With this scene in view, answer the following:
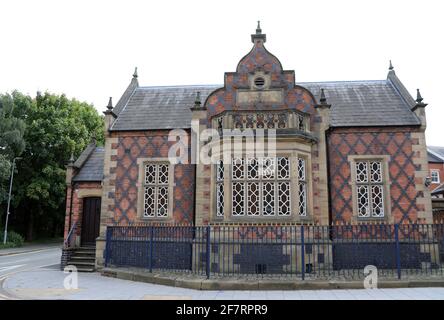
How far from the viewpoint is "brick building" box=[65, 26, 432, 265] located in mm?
12320

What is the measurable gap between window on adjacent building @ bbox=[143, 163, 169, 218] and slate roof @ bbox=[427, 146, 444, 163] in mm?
35625

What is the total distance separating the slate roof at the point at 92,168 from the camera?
16.8m

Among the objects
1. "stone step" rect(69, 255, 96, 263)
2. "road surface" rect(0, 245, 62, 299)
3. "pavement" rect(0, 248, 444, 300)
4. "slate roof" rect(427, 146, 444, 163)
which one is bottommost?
"road surface" rect(0, 245, 62, 299)

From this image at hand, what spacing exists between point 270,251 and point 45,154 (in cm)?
2540

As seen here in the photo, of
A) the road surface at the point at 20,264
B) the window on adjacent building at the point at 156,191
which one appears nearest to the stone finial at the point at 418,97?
the window on adjacent building at the point at 156,191

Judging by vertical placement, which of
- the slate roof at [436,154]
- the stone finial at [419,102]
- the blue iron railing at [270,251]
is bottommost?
the blue iron railing at [270,251]

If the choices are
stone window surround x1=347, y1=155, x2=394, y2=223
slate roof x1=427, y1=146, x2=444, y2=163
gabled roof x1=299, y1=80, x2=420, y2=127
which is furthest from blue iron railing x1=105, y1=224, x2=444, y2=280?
slate roof x1=427, y1=146, x2=444, y2=163

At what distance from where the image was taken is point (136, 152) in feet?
48.0

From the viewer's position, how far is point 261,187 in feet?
40.0

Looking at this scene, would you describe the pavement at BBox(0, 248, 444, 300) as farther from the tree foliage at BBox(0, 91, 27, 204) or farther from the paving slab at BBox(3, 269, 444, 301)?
the tree foliage at BBox(0, 91, 27, 204)

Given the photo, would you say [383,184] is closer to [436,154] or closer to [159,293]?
[159,293]

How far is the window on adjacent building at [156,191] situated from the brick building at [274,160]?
0.04 m

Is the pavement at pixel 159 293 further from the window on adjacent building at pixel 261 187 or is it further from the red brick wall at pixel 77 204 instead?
the red brick wall at pixel 77 204
